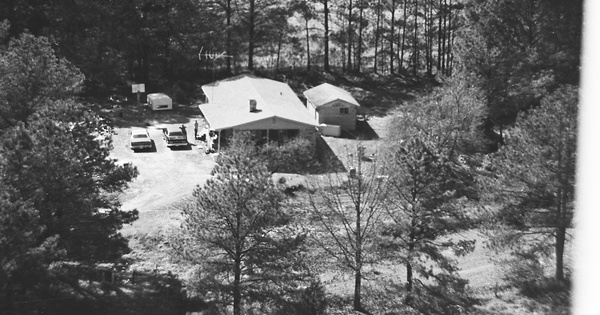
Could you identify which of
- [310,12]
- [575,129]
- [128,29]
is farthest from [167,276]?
[310,12]

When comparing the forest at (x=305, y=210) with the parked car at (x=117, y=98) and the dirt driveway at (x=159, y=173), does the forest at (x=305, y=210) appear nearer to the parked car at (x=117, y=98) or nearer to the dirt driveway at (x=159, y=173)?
the dirt driveway at (x=159, y=173)

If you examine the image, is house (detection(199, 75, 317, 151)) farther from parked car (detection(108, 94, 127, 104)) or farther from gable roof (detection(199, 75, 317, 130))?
parked car (detection(108, 94, 127, 104))

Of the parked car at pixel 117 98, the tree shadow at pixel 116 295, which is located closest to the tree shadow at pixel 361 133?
the parked car at pixel 117 98

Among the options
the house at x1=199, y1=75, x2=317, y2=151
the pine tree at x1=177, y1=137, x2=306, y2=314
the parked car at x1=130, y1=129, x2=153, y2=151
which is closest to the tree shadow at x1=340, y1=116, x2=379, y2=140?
the house at x1=199, y1=75, x2=317, y2=151

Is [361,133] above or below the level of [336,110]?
below

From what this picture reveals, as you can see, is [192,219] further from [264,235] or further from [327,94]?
[327,94]

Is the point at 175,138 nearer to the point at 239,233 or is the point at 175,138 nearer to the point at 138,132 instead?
the point at 138,132

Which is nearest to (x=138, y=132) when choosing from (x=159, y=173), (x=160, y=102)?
(x=159, y=173)
